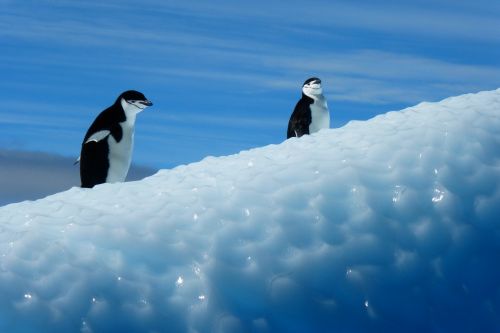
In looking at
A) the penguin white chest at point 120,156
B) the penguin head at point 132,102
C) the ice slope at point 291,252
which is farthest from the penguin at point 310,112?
the ice slope at point 291,252

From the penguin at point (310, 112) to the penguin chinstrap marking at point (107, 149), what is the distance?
305cm

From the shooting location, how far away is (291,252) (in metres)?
3.26

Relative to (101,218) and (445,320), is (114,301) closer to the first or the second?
→ (101,218)

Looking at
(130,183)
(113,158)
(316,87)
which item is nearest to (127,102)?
(113,158)

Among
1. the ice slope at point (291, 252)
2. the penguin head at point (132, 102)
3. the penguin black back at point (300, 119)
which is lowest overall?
the penguin black back at point (300, 119)

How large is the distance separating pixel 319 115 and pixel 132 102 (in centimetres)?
324

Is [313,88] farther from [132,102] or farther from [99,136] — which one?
[99,136]

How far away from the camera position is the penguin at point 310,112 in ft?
39.2

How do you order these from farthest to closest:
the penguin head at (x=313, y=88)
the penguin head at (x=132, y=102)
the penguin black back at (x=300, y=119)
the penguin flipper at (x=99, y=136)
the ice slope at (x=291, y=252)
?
the penguin head at (x=313, y=88)
the penguin black back at (x=300, y=119)
the penguin head at (x=132, y=102)
the penguin flipper at (x=99, y=136)
the ice slope at (x=291, y=252)

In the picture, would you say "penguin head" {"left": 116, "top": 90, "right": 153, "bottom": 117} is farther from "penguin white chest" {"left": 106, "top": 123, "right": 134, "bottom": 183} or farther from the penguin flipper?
the penguin flipper

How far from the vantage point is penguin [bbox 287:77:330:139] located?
1194 cm

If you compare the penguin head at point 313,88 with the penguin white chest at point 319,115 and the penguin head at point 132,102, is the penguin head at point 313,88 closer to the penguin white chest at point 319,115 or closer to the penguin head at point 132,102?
the penguin white chest at point 319,115

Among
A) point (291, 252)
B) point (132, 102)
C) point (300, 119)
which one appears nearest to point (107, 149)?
point (132, 102)

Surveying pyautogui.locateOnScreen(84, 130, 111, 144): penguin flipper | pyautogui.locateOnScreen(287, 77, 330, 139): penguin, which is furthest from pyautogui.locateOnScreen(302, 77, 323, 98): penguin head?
pyautogui.locateOnScreen(84, 130, 111, 144): penguin flipper
